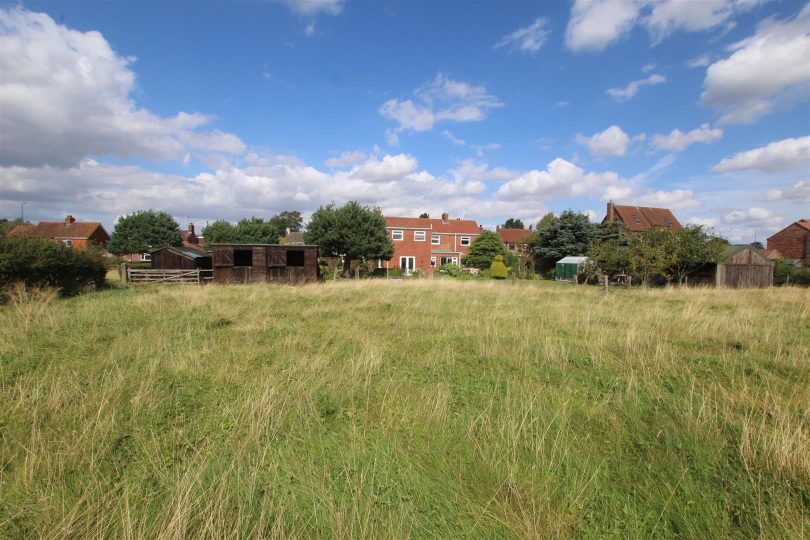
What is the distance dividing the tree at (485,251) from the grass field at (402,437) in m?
35.4

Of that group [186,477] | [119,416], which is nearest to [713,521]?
[186,477]

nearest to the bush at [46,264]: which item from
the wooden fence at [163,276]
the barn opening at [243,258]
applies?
the wooden fence at [163,276]

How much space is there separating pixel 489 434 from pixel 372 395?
1614 mm

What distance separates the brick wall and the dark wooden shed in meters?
59.7

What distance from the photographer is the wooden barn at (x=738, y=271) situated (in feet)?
79.5

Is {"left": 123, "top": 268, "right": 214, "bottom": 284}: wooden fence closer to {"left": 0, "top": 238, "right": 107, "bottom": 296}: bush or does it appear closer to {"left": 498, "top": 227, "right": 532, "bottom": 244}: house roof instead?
{"left": 0, "top": 238, "right": 107, "bottom": 296}: bush

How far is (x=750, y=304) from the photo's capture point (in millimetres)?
13391

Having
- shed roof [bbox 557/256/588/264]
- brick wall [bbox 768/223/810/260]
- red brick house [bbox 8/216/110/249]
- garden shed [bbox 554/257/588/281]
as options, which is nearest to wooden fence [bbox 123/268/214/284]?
garden shed [bbox 554/257/588/281]

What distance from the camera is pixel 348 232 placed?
3347 centimetres

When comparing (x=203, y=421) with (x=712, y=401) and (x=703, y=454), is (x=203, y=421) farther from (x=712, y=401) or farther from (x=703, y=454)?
(x=712, y=401)

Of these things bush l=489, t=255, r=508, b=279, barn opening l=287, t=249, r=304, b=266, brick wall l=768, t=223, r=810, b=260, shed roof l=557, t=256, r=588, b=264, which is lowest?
bush l=489, t=255, r=508, b=279

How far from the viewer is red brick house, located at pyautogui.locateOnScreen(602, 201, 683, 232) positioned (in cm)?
4766

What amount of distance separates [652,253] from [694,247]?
299 centimetres

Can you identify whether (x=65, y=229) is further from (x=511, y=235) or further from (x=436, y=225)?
(x=511, y=235)
